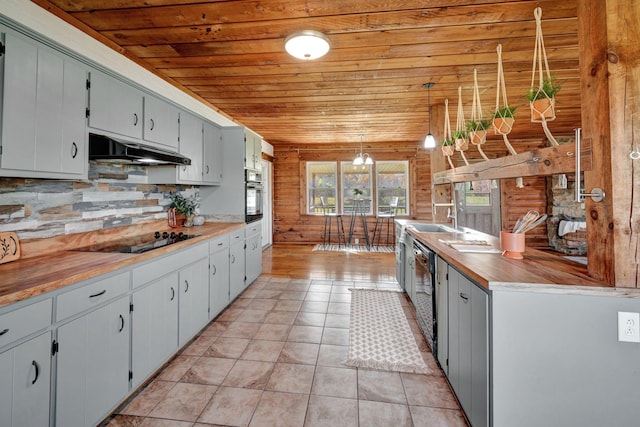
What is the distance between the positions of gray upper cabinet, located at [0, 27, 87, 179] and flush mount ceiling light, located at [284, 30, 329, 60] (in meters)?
1.46

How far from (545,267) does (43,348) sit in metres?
2.48

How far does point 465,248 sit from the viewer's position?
203cm

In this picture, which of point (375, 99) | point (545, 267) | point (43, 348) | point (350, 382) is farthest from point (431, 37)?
point (43, 348)

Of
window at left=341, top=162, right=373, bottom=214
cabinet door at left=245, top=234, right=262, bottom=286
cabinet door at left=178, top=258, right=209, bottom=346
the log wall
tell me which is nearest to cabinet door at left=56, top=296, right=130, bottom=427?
cabinet door at left=178, top=258, right=209, bottom=346

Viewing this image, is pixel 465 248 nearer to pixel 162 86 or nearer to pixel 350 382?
pixel 350 382

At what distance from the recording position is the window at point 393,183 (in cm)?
716

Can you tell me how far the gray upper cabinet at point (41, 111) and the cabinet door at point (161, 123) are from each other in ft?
1.95

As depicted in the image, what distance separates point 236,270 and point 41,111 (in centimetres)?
231

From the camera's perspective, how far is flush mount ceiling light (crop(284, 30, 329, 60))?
2.24 metres

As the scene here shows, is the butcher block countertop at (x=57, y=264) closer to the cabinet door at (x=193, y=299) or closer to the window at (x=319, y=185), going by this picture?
the cabinet door at (x=193, y=299)

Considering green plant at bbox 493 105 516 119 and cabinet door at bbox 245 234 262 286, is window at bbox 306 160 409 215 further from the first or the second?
green plant at bbox 493 105 516 119

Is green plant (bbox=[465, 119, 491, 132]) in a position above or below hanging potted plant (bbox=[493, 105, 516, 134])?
above

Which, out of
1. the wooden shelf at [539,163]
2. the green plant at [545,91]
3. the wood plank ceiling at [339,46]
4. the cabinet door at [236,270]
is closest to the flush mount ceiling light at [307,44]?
the wood plank ceiling at [339,46]

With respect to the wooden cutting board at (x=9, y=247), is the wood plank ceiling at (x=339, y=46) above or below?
above
